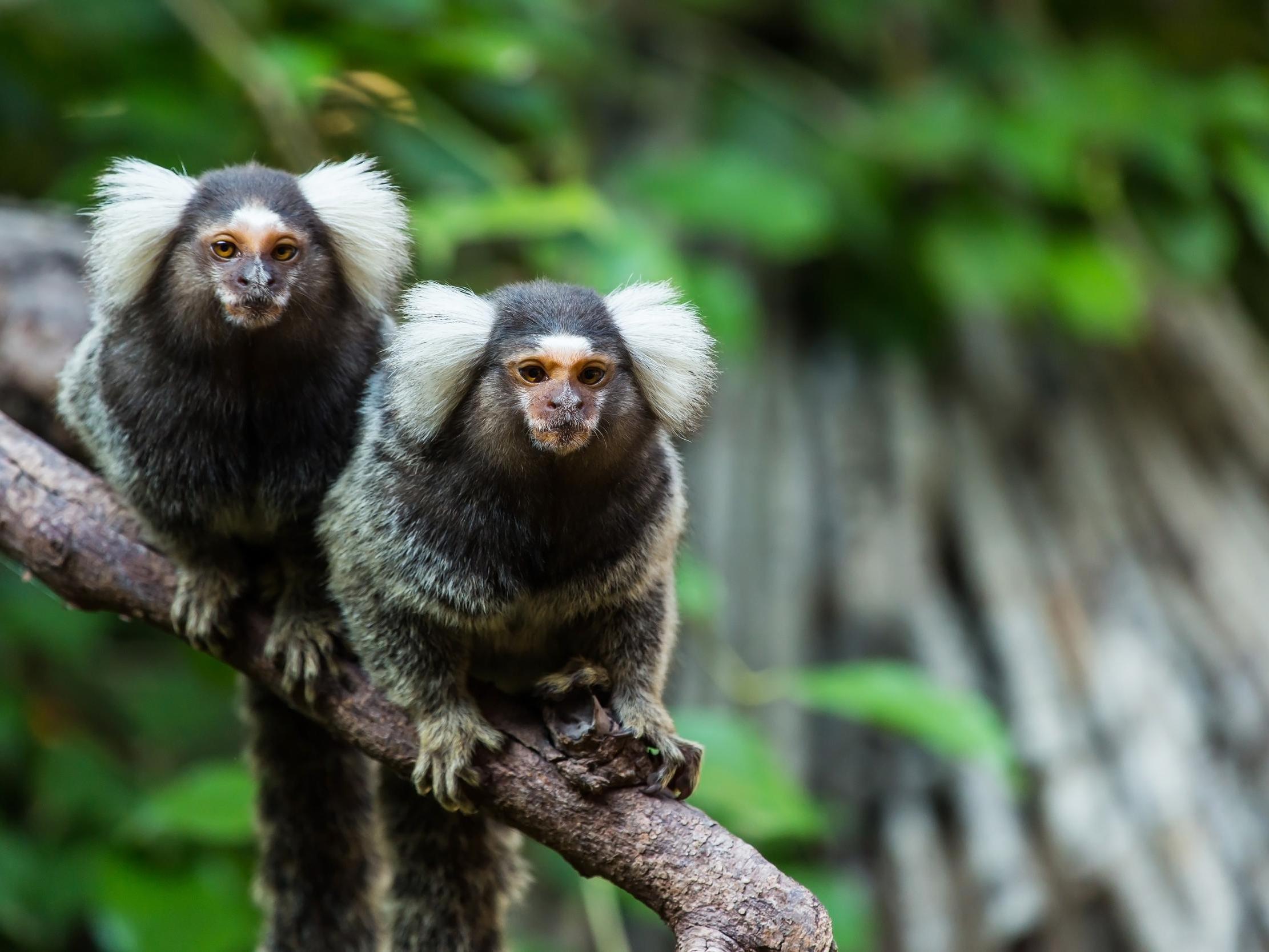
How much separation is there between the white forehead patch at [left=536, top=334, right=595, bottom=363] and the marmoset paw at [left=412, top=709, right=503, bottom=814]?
53 cm

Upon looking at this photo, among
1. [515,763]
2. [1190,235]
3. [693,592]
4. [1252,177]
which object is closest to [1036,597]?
[1190,235]

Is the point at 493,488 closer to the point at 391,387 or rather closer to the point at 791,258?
the point at 391,387

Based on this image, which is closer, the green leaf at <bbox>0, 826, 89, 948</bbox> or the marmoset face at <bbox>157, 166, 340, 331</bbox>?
the marmoset face at <bbox>157, 166, 340, 331</bbox>

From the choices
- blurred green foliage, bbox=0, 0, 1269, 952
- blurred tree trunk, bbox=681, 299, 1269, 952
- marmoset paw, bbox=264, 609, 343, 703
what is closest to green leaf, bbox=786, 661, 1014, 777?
blurred green foliage, bbox=0, 0, 1269, 952

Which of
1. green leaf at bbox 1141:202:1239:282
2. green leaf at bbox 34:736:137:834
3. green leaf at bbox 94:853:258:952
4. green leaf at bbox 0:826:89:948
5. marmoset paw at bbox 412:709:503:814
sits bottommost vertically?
green leaf at bbox 0:826:89:948

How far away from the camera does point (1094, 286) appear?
407 cm

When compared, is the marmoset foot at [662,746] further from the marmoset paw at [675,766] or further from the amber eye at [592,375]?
the amber eye at [592,375]

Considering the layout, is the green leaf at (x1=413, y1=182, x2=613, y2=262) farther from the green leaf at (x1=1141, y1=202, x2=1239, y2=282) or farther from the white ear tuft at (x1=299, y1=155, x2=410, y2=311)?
the green leaf at (x1=1141, y1=202, x2=1239, y2=282)

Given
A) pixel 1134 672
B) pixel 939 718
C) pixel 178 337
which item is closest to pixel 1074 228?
pixel 1134 672

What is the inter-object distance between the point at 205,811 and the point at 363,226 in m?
1.31

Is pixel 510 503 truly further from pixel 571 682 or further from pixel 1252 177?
pixel 1252 177

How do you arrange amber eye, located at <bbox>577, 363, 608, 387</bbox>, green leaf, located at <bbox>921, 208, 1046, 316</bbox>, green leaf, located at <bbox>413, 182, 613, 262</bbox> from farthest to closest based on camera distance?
green leaf, located at <bbox>921, 208, 1046, 316</bbox> → green leaf, located at <bbox>413, 182, 613, 262</bbox> → amber eye, located at <bbox>577, 363, 608, 387</bbox>

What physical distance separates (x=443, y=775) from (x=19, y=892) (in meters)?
1.87

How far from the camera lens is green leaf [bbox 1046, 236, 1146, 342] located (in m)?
4.04
